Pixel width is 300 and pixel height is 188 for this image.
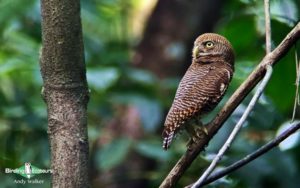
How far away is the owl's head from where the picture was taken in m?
3.26

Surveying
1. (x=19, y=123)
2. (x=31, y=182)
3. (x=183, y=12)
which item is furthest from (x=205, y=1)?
(x=31, y=182)

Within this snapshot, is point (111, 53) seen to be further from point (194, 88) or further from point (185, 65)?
point (194, 88)

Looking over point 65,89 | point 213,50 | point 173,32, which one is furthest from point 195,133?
point 173,32

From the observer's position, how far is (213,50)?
11.0 feet

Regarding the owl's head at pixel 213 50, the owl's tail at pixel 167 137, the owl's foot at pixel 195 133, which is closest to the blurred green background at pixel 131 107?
the owl's head at pixel 213 50

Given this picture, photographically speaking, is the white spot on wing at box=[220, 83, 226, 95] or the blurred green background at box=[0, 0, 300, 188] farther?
the blurred green background at box=[0, 0, 300, 188]

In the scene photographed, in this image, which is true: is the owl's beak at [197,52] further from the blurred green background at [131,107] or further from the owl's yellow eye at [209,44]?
the blurred green background at [131,107]

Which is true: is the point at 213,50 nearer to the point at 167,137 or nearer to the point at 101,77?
the point at 167,137

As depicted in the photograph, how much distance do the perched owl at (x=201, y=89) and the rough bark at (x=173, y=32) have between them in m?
2.82

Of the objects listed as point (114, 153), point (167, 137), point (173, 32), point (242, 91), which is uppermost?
point (242, 91)

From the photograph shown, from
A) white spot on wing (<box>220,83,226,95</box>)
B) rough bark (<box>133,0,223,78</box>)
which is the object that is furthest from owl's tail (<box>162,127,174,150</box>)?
rough bark (<box>133,0,223,78</box>)

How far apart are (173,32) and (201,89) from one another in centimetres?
331

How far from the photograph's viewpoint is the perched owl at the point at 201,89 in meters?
2.98

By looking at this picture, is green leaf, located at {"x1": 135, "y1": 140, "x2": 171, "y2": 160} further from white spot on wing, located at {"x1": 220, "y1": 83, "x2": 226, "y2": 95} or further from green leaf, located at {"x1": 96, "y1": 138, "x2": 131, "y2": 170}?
white spot on wing, located at {"x1": 220, "y1": 83, "x2": 226, "y2": 95}
